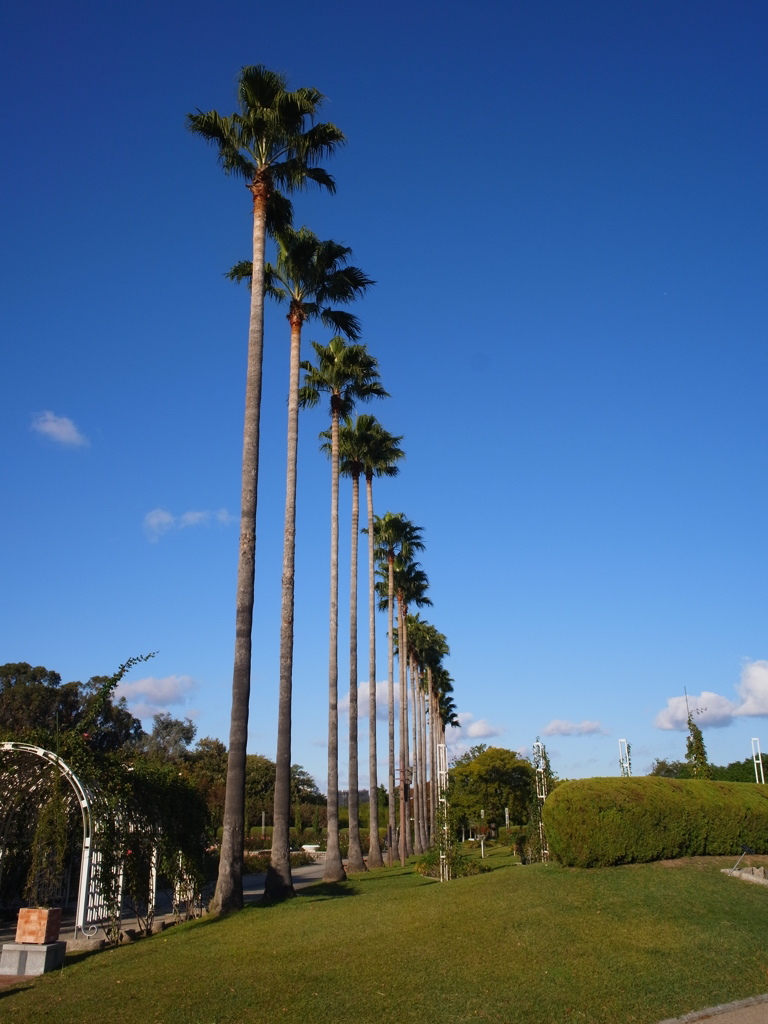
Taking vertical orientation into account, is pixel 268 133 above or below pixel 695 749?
above

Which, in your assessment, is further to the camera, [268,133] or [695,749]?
[695,749]

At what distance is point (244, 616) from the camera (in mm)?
17172

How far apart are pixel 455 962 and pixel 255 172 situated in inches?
691

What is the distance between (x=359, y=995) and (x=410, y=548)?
38.8 meters

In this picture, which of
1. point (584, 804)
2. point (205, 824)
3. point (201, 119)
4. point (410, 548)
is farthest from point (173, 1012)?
point (410, 548)

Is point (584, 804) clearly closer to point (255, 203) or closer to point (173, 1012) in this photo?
point (173, 1012)

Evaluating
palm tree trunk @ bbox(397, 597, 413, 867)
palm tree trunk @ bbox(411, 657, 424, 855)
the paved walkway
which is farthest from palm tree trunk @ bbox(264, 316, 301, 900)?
palm tree trunk @ bbox(411, 657, 424, 855)

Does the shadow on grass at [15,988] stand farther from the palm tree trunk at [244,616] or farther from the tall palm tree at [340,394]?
the tall palm tree at [340,394]

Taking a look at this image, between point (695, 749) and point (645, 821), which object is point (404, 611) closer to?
point (695, 749)

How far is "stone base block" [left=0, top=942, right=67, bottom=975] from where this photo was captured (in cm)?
1088

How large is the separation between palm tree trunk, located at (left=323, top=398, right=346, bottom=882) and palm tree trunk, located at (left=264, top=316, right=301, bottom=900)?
4953 millimetres

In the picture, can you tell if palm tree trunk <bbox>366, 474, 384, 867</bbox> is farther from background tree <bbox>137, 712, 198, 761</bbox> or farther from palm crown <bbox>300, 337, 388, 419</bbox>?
background tree <bbox>137, 712, 198, 761</bbox>

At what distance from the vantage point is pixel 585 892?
46.6 feet

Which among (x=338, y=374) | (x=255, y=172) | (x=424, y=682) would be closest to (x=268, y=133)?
(x=255, y=172)
